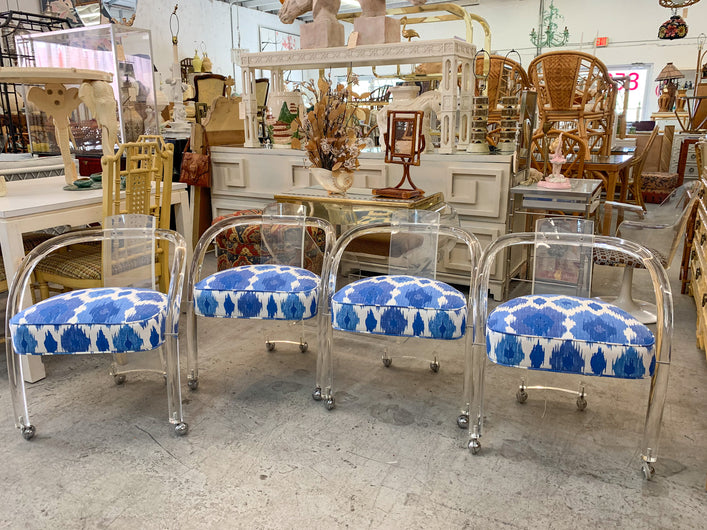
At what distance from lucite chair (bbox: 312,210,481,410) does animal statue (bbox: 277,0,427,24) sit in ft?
5.89

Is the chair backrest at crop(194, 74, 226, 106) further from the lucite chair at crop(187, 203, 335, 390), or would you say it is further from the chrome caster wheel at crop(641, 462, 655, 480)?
the chrome caster wheel at crop(641, 462, 655, 480)

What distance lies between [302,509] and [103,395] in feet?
3.75

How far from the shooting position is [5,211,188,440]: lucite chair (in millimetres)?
1825

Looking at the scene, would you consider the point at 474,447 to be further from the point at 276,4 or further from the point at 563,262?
the point at 276,4

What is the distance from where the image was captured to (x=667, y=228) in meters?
2.92

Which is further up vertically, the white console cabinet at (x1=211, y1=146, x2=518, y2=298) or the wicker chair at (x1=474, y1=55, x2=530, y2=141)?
the wicker chair at (x1=474, y1=55, x2=530, y2=141)

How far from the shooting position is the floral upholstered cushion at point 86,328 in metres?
1.82

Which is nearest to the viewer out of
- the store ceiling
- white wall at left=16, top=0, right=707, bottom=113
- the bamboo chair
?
the bamboo chair

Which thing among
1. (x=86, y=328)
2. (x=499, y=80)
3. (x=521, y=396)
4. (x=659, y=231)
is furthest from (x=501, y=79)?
(x=86, y=328)

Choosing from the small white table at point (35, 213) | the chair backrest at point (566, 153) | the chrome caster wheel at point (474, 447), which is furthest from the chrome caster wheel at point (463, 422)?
the chair backrest at point (566, 153)

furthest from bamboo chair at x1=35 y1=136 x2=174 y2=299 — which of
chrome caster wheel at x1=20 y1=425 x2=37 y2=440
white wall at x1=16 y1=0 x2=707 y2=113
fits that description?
white wall at x1=16 y1=0 x2=707 y2=113

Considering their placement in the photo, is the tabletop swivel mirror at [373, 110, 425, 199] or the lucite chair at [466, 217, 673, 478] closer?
the lucite chair at [466, 217, 673, 478]

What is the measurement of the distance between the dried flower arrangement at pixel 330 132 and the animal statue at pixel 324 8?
96 centimetres

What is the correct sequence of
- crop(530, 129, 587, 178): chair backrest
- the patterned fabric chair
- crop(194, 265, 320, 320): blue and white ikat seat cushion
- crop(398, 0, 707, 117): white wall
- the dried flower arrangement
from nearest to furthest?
crop(194, 265, 320, 320): blue and white ikat seat cushion → the dried flower arrangement → the patterned fabric chair → crop(530, 129, 587, 178): chair backrest → crop(398, 0, 707, 117): white wall
